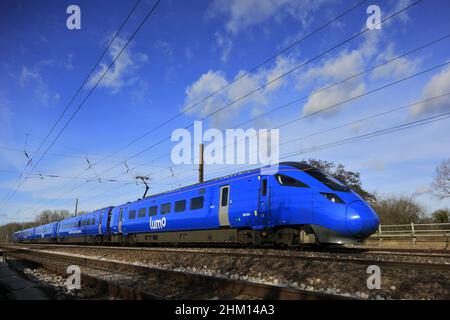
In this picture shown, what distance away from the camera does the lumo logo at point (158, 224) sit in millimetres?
18812

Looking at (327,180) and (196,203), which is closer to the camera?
(327,180)

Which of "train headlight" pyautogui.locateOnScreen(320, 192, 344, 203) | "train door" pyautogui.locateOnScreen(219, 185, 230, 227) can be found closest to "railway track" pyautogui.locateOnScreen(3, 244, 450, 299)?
"train headlight" pyautogui.locateOnScreen(320, 192, 344, 203)

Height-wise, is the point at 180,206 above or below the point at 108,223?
above

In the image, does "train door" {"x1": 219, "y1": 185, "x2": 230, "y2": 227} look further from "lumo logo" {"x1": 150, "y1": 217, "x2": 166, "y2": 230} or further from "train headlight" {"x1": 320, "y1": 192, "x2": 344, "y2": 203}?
"lumo logo" {"x1": 150, "y1": 217, "x2": 166, "y2": 230}

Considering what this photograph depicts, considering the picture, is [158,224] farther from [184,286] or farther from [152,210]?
[184,286]

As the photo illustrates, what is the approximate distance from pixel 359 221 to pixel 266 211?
123 inches

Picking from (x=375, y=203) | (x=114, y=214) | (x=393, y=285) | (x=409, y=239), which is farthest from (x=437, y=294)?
(x=375, y=203)

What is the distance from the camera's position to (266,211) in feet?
41.0

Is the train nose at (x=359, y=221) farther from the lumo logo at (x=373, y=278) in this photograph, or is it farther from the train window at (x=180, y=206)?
the train window at (x=180, y=206)

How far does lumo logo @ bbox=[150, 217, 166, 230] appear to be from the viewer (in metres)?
18.8

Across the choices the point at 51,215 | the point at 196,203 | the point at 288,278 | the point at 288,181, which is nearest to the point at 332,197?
the point at 288,181

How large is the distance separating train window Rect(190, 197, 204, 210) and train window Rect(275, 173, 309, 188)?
4.52 meters
